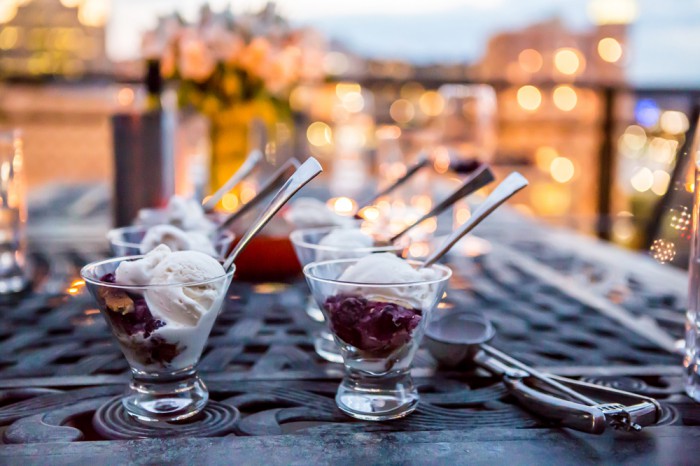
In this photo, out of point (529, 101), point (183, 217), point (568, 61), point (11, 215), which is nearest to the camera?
point (183, 217)

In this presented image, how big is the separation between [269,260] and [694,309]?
808 millimetres

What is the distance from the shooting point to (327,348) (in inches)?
34.3

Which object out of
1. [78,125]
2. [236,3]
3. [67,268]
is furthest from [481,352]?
[78,125]

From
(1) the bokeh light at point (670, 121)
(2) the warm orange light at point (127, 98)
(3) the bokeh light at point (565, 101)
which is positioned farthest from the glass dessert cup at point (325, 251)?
(3) the bokeh light at point (565, 101)

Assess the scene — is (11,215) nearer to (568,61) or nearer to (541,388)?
(541,388)

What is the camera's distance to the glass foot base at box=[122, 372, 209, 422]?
2.10 feet

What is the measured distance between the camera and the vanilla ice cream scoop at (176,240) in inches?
31.0

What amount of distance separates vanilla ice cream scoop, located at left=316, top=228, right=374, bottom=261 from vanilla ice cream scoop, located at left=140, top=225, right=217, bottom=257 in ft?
0.48

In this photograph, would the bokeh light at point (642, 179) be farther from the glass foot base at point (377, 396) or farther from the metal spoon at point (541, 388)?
the glass foot base at point (377, 396)

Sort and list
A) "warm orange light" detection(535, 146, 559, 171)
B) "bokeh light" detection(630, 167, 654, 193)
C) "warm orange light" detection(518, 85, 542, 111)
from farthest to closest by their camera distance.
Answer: "warm orange light" detection(518, 85, 542, 111), "warm orange light" detection(535, 146, 559, 171), "bokeh light" detection(630, 167, 654, 193)

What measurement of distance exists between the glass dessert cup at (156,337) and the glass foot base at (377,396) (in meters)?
0.14

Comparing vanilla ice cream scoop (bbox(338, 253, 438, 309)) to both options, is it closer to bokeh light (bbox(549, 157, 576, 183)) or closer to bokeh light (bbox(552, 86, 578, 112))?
bokeh light (bbox(549, 157, 576, 183))

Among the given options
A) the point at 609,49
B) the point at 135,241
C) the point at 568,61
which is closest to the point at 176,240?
the point at 135,241

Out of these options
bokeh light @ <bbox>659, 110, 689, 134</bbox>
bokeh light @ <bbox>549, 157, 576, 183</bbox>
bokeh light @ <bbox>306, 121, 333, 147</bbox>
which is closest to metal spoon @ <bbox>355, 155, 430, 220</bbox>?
bokeh light @ <bbox>306, 121, 333, 147</bbox>
